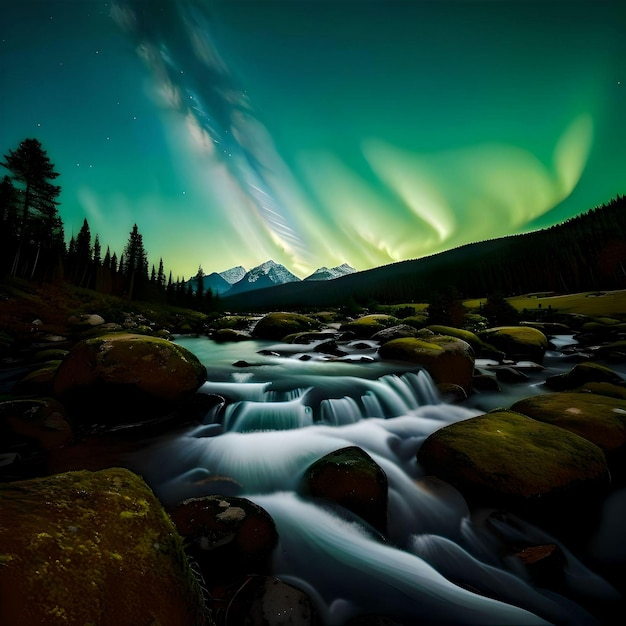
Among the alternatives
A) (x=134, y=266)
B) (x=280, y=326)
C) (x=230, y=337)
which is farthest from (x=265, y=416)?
(x=134, y=266)

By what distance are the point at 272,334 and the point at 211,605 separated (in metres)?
22.3

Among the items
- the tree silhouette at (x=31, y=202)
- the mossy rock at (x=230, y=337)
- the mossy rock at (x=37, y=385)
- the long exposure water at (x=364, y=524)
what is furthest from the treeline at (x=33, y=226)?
the long exposure water at (x=364, y=524)

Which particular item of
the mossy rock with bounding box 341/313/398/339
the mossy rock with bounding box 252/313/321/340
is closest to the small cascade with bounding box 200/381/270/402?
the mossy rock with bounding box 341/313/398/339

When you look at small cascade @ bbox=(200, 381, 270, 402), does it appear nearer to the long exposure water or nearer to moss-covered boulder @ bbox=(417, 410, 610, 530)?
the long exposure water

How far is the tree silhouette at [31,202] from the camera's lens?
113 ft

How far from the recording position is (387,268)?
18388 cm

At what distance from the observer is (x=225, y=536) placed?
3254 mm

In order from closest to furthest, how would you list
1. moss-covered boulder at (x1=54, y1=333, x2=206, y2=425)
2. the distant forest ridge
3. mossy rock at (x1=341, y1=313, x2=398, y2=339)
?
1. moss-covered boulder at (x1=54, y1=333, x2=206, y2=425)
2. mossy rock at (x1=341, y1=313, x2=398, y2=339)
3. the distant forest ridge

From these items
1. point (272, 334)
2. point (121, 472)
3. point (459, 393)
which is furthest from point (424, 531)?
point (272, 334)

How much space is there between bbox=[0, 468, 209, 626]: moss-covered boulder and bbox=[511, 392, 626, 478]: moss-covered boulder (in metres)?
7.00

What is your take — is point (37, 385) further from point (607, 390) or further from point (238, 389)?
point (607, 390)

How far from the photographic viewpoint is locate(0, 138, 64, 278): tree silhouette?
34500 millimetres

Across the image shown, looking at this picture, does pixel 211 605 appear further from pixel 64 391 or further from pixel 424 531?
pixel 64 391

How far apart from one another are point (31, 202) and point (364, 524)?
50.0 m
